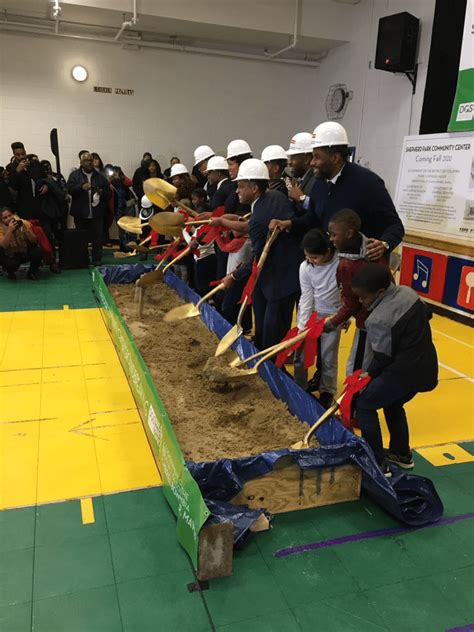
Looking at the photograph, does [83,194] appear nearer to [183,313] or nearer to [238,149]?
[238,149]

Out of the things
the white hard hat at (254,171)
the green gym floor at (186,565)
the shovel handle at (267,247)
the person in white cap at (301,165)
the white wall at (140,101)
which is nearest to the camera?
the green gym floor at (186,565)

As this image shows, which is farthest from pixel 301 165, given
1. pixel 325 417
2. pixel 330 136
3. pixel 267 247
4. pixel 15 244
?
pixel 15 244

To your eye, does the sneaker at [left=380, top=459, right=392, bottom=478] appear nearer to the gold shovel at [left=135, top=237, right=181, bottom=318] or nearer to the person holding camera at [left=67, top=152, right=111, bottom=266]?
the gold shovel at [left=135, top=237, right=181, bottom=318]

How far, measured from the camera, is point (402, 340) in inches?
95.2

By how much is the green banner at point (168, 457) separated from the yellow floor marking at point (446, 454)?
4.91 ft

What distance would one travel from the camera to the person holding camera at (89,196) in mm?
7562

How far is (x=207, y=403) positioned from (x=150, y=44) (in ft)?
26.9

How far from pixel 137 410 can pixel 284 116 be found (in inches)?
343

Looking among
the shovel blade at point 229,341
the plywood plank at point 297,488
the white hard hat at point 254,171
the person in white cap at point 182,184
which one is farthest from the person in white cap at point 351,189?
the person in white cap at point 182,184

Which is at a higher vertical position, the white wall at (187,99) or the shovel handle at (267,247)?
the white wall at (187,99)

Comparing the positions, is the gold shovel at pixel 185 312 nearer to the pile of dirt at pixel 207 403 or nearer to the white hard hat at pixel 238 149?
the pile of dirt at pixel 207 403

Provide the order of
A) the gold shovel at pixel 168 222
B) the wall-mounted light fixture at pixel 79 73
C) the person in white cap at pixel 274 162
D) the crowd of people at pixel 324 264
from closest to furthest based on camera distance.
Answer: the crowd of people at pixel 324 264 < the person in white cap at pixel 274 162 < the gold shovel at pixel 168 222 < the wall-mounted light fixture at pixel 79 73

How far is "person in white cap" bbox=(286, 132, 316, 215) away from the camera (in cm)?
387

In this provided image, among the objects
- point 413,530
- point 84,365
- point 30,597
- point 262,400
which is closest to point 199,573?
point 30,597
